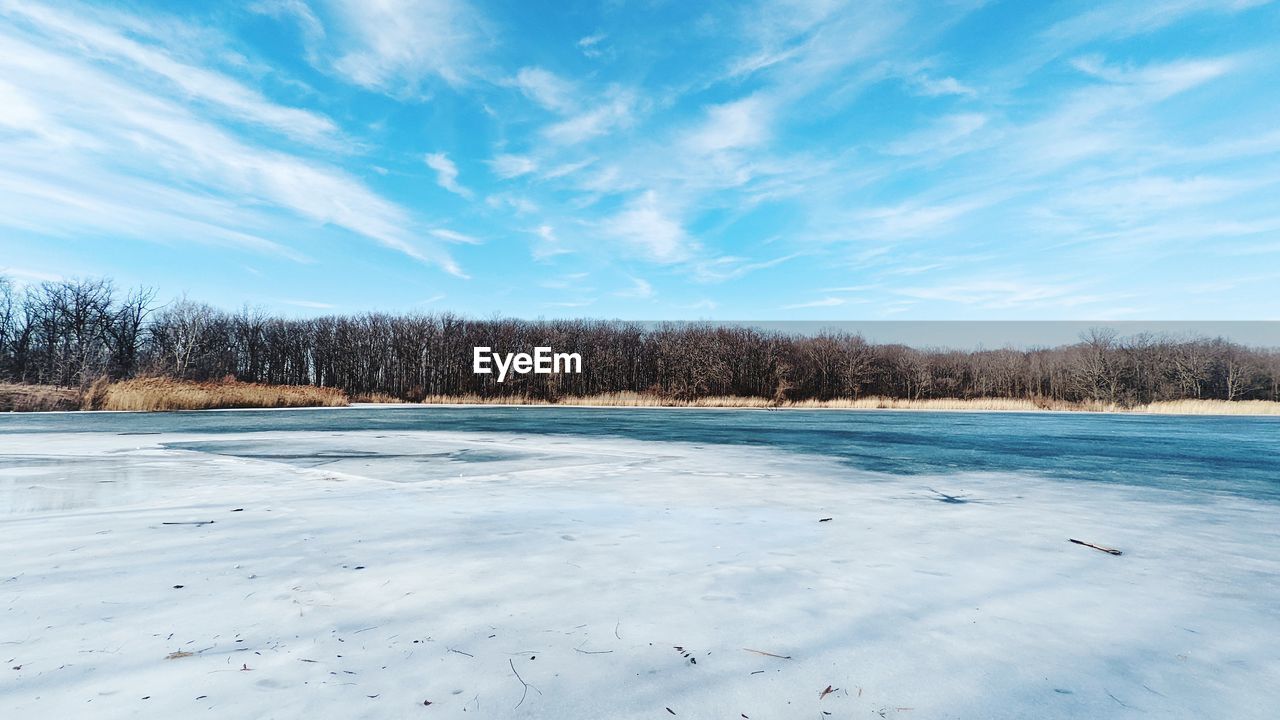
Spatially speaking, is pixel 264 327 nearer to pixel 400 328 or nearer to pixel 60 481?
pixel 400 328

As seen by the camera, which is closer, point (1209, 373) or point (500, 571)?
point (500, 571)

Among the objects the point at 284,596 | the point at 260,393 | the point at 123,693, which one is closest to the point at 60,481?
the point at 284,596

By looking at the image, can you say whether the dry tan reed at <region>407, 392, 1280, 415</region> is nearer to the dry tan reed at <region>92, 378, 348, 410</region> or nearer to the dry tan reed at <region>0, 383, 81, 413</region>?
the dry tan reed at <region>92, 378, 348, 410</region>

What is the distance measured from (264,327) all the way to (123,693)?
3149 cm

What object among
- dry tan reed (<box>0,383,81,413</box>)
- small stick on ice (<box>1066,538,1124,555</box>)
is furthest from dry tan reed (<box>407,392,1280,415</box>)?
small stick on ice (<box>1066,538,1124,555</box>)

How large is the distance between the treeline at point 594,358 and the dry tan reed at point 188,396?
22.0 ft

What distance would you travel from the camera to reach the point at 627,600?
5.27 feet

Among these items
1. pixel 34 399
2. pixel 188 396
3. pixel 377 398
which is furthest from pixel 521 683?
A: pixel 377 398

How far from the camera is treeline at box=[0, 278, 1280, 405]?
24.5 m

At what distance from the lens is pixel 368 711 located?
1051 millimetres

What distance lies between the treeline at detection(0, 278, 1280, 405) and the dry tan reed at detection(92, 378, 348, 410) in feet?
22.0

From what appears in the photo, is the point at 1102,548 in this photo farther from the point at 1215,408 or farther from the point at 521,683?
the point at 1215,408

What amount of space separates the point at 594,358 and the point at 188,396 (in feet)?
48.3

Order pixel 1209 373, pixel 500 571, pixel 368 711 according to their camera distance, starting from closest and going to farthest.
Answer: pixel 368 711, pixel 500 571, pixel 1209 373
